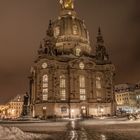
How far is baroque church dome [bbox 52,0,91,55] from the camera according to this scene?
119875 mm

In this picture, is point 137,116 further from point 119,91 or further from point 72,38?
point 119,91

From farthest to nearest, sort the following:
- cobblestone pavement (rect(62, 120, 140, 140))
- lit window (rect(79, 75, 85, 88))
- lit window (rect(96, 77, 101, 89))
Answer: lit window (rect(96, 77, 101, 89)) < lit window (rect(79, 75, 85, 88)) < cobblestone pavement (rect(62, 120, 140, 140))

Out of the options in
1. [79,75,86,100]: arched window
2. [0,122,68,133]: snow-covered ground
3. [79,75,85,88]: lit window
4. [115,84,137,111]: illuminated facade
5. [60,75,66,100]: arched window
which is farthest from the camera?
[115,84,137,111]: illuminated facade

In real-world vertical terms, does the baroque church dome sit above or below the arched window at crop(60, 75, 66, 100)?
above

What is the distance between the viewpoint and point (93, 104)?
343ft

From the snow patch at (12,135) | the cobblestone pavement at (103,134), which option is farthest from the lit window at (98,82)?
the snow patch at (12,135)

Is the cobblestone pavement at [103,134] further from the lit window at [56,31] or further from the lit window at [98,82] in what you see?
the lit window at [56,31]

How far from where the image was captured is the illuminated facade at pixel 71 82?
99562 millimetres

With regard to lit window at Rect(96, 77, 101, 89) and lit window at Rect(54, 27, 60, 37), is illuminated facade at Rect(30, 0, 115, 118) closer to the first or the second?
lit window at Rect(96, 77, 101, 89)

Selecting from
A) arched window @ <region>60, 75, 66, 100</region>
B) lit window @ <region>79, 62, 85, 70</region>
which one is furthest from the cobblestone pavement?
lit window @ <region>79, 62, 85, 70</region>

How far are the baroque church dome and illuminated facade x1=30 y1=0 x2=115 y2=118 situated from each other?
436 mm

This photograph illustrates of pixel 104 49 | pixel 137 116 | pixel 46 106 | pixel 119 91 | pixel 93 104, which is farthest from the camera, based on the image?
pixel 119 91

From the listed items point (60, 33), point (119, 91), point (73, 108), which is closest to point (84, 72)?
point (73, 108)

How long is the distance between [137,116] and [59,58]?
154ft
